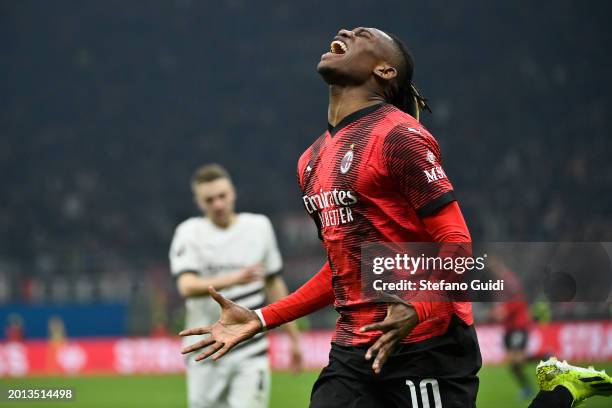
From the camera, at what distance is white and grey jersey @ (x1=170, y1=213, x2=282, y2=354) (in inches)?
290

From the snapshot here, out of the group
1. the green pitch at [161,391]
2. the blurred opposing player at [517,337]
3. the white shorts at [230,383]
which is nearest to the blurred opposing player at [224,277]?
the white shorts at [230,383]

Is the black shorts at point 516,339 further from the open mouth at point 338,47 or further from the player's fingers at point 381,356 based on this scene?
the player's fingers at point 381,356

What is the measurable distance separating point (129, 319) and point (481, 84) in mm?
14305

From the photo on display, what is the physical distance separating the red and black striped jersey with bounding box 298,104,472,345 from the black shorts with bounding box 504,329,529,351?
10.1 m

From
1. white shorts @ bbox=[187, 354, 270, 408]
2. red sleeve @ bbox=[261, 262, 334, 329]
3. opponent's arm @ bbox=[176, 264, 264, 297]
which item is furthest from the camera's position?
white shorts @ bbox=[187, 354, 270, 408]

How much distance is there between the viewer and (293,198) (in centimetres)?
2827

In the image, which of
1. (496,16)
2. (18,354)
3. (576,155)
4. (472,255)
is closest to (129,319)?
(18,354)

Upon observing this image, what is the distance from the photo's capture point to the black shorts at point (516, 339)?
1364 centimetres

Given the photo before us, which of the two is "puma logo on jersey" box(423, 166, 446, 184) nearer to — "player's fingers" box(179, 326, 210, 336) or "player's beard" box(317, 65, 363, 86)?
"player's beard" box(317, 65, 363, 86)

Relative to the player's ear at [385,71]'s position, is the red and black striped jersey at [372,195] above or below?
below

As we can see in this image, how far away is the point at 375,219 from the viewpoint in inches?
150

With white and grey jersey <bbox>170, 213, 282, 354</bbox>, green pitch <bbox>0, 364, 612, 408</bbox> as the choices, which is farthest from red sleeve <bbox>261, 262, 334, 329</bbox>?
green pitch <bbox>0, 364, 612, 408</bbox>

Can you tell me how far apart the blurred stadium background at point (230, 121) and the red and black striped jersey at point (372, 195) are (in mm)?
17928

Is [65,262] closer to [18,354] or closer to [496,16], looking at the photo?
[18,354]
